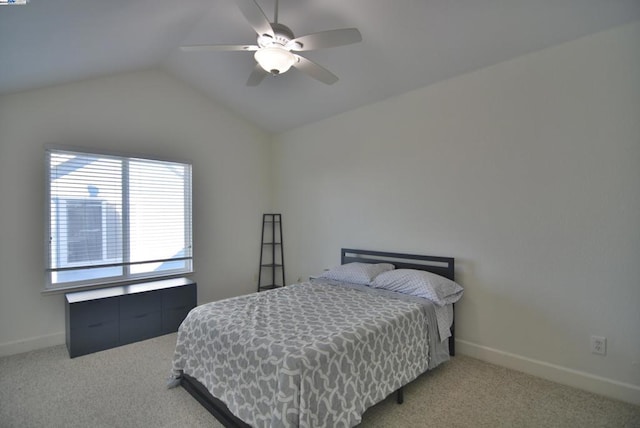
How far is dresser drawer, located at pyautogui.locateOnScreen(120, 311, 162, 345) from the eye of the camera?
10.5 feet

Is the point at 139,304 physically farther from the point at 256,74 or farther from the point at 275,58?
the point at 275,58

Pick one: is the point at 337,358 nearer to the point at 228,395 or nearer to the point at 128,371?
the point at 228,395

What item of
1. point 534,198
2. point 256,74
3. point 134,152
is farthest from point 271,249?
point 534,198

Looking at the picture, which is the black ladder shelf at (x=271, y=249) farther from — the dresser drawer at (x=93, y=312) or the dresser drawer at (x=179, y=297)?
the dresser drawer at (x=93, y=312)

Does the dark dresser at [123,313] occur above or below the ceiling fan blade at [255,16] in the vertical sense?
below

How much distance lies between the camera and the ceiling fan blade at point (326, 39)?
194 cm

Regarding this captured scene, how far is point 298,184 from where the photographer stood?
4.63 meters

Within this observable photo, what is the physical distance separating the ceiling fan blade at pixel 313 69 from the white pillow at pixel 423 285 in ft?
5.95

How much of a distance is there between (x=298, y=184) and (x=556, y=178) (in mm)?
3109

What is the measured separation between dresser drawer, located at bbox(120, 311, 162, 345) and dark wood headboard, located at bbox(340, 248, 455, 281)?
2232 millimetres

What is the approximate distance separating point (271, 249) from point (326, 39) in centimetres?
354

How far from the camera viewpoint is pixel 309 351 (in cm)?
167

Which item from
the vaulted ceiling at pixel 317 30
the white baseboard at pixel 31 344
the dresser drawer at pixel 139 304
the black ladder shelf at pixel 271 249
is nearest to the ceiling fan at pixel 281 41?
the vaulted ceiling at pixel 317 30

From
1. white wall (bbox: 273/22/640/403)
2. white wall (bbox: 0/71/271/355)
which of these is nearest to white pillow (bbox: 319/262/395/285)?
white wall (bbox: 273/22/640/403)
